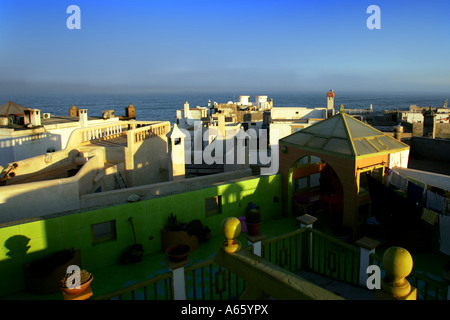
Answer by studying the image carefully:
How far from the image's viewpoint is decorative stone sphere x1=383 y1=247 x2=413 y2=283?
4074 millimetres

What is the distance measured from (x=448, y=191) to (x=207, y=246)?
8248 mm

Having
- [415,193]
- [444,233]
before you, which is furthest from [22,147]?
[444,233]

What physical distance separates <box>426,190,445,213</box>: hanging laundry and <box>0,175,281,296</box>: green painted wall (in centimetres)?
507

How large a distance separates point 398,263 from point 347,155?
6.50 m

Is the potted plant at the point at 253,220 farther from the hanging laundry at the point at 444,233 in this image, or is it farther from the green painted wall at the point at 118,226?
the hanging laundry at the point at 444,233

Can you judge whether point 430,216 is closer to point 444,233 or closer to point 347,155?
point 444,233

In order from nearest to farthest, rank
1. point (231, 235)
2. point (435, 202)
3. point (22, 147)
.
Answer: point (231, 235) < point (435, 202) < point (22, 147)

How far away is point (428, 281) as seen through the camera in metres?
6.07

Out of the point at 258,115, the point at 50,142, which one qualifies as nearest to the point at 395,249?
the point at 50,142

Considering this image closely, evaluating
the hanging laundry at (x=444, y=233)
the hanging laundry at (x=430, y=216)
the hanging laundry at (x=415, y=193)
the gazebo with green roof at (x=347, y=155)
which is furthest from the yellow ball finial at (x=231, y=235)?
the hanging laundry at (x=415, y=193)

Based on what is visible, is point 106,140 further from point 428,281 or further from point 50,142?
point 428,281

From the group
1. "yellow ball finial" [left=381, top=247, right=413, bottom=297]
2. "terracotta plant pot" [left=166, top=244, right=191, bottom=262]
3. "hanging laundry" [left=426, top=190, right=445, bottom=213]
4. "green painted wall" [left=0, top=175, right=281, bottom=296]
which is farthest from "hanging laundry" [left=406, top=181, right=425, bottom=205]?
"terracotta plant pot" [left=166, top=244, right=191, bottom=262]

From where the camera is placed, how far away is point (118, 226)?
967cm
